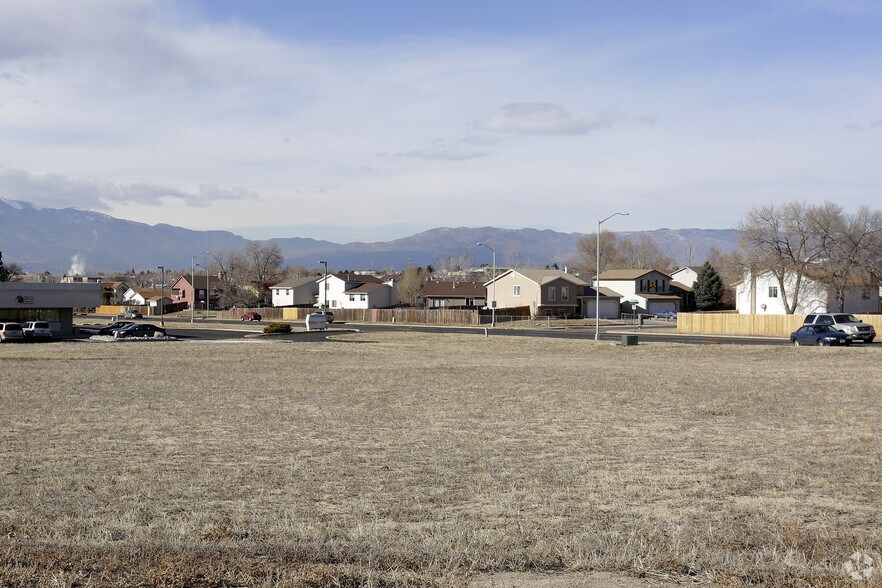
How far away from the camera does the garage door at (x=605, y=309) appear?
11962 centimetres

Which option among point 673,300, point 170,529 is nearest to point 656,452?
point 170,529

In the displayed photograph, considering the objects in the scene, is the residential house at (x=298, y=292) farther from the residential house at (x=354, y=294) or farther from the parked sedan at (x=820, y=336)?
the parked sedan at (x=820, y=336)

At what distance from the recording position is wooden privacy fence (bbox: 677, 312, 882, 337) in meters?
72.4

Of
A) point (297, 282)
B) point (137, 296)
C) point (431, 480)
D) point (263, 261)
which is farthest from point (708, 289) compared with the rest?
point (431, 480)

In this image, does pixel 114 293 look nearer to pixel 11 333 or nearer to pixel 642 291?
pixel 642 291

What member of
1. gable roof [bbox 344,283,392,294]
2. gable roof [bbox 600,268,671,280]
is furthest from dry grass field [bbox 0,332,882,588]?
gable roof [bbox 344,283,392,294]

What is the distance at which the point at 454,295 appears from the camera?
13300cm

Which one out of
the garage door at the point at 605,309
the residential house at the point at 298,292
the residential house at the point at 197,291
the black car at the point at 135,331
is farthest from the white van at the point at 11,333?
the residential house at the point at 197,291

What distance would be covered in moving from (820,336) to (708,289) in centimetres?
7570

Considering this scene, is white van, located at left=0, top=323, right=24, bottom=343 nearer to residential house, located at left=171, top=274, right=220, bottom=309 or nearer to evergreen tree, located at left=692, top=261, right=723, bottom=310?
evergreen tree, located at left=692, top=261, right=723, bottom=310

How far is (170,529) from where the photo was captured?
36.6ft

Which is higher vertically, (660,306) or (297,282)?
(297,282)

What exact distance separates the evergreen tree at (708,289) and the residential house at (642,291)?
3473 millimetres

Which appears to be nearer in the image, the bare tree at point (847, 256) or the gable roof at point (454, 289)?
the bare tree at point (847, 256)
